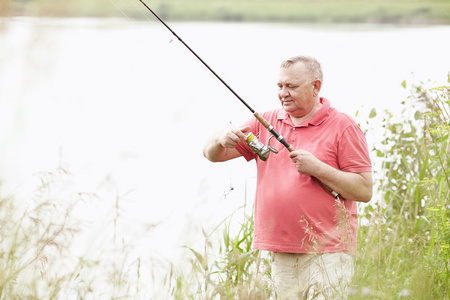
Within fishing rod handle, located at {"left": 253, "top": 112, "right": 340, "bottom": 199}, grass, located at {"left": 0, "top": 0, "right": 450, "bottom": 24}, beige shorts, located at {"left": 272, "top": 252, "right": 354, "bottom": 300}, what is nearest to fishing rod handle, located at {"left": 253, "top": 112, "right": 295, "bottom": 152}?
fishing rod handle, located at {"left": 253, "top": 112, "right": 340, "bottom": 199}

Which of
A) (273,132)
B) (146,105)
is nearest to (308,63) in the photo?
(273,132)

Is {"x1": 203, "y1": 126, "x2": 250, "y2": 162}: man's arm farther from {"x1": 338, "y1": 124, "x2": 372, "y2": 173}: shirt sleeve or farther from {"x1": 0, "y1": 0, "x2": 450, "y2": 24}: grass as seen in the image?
{"x1": 0, "y1": 0, "x2": 450, "y2": 24}: grass

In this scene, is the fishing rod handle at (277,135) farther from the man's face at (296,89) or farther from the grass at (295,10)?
the grass at (295,10)

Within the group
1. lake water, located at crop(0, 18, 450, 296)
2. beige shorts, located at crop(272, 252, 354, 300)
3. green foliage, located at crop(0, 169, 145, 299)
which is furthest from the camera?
beige shorts, located at crop(272, 252, 354, 300)

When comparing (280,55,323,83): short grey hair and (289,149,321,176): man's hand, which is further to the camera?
(280,55,323,83): short grey hair

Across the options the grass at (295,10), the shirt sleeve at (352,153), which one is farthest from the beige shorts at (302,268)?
the grass at (295,10)

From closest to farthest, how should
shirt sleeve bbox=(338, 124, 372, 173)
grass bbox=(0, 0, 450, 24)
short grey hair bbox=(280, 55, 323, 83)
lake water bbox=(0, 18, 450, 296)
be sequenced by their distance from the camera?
1. lake water bbox=(0, 18, 450, 296)
2. shirt sleeve bbox=(338, 124, 372, 173)
3. short grey hair bbox=(280, 55, 323, 83)
4. grass bbox=(0, 0, 450, 24)

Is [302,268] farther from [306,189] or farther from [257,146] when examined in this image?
[257,146]

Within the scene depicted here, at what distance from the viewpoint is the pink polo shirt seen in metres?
2.52

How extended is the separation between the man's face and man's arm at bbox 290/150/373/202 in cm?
24

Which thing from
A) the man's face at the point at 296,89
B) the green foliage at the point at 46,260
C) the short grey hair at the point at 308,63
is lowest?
the green foliage at the point at 46,260

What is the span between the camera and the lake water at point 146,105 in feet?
6.26

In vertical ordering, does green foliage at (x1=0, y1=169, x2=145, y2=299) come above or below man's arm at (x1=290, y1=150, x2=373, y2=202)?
below

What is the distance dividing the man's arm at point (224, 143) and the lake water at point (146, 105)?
0.13m
